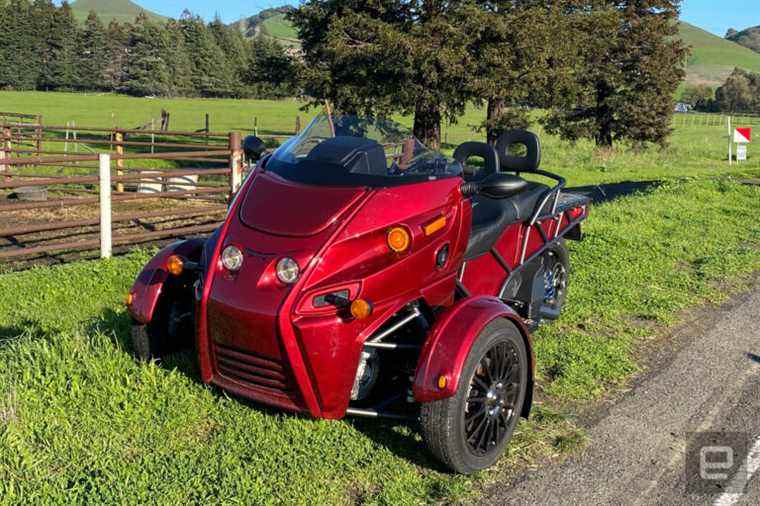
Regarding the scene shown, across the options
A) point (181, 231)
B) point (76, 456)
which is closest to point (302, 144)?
point (76, 456)

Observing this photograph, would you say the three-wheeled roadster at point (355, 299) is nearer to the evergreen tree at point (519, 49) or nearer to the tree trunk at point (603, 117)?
the evergreen tree at point (519, 49)

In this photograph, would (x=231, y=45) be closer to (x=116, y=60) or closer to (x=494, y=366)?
(x=116, y=60)

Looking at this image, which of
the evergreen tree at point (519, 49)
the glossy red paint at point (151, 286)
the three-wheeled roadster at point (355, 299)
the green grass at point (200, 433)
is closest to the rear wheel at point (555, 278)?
the green grass at point (200, 433)

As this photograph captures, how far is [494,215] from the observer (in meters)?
5.14

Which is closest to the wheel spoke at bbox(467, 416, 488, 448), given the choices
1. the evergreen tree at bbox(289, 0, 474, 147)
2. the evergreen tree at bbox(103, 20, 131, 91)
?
the evergreen tree at bbox(289, 0, 474, 147)

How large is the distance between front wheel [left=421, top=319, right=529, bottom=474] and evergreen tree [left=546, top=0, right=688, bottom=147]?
33948mm

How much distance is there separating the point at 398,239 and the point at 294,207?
1.83 ft

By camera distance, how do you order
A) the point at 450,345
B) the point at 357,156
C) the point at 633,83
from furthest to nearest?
the point at 633,83
the point at 357,156
the point at 450,345

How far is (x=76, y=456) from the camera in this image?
361 cm

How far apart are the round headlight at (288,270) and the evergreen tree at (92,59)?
110 meters

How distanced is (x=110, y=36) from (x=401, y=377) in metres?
115

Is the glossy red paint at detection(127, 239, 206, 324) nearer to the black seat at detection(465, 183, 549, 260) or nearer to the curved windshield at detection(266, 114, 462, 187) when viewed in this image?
the curved windshield at detection(266, 114, 462, 187)

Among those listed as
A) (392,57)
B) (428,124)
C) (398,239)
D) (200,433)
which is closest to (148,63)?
(428,124)

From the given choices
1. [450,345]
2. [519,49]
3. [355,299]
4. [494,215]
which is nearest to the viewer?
[355,299]
